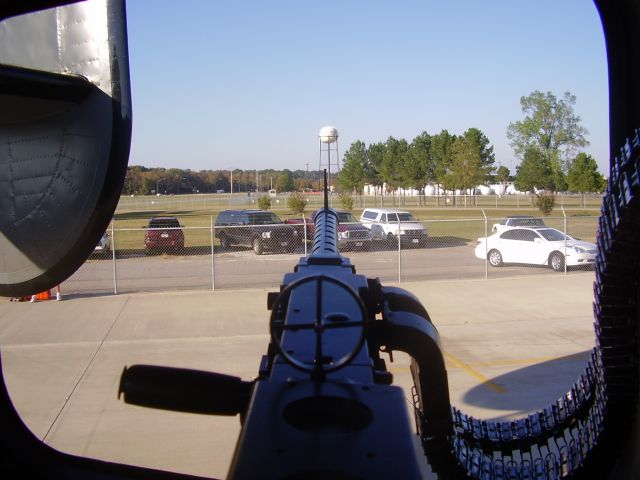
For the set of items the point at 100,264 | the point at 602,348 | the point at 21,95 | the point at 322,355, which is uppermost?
the point at 21,95

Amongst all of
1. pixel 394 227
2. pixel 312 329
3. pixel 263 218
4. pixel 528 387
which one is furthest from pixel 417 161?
pixel 312 329

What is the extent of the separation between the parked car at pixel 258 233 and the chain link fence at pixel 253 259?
0.04 meters

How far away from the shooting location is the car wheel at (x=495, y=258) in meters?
19.8

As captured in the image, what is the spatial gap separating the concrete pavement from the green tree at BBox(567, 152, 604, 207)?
2207 cm

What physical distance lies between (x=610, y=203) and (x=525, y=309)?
11.1 m

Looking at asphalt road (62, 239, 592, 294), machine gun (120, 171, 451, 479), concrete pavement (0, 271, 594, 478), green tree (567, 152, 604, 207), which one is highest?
green tree (567, 152, 604, 207)

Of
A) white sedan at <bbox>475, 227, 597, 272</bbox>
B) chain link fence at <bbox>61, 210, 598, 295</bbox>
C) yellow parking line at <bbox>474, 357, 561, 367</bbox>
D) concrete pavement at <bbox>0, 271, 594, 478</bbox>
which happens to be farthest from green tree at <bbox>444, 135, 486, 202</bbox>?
yellow parking line at <bbox>474, 357, 561, 367</bbox>

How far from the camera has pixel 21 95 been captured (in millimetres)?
2695

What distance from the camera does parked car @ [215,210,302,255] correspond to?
77.3ft

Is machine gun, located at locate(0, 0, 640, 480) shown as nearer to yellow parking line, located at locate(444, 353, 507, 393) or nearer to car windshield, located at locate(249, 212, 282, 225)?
yellow parking line, located at locate(444, 353, 507, 393)

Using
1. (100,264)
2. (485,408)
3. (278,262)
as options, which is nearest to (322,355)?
(485,408)

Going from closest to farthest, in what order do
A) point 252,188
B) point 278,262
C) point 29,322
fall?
point 29,322
point 278,262
point 252,188

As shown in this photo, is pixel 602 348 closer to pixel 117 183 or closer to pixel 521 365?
pixel 117 183

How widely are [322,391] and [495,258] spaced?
19.5 m
